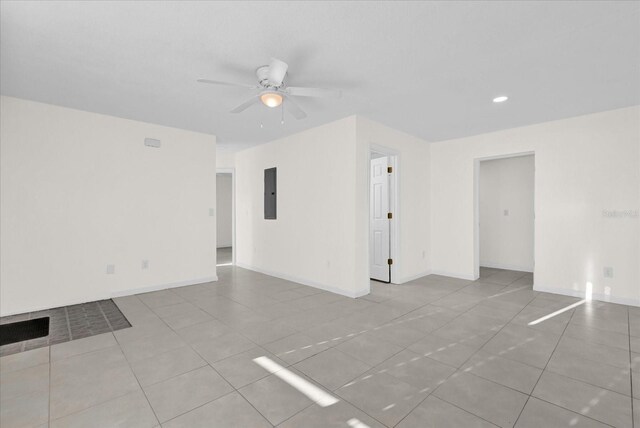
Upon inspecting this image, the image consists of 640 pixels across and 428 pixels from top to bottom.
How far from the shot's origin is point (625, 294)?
3.78 meters

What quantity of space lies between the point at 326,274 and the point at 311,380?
2.43m

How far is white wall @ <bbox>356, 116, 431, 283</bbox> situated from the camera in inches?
165

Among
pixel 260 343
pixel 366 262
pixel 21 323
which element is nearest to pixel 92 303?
pixel 21 323

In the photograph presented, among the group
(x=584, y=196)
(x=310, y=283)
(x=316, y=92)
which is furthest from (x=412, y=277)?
(x=316, y=92)

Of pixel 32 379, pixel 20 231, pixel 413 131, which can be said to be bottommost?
pixel 32 379

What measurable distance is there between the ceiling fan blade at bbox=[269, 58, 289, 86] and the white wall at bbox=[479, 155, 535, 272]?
5.44 metres

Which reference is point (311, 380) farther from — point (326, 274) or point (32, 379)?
point (326, 274)

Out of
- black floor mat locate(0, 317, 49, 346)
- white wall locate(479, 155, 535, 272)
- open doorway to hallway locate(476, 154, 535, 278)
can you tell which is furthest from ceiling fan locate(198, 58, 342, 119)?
white wall locate(479, 155, 535, 272)

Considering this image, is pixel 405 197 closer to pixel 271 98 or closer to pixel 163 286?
pixel 271 98

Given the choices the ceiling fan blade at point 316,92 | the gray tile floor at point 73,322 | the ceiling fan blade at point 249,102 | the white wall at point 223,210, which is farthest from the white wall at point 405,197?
the white wall at point 223,210

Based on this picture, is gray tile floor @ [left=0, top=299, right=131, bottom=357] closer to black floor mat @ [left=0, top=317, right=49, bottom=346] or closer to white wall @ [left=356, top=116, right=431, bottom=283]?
black floor mat @ [left=0, top=317, right=49, bottom=346]

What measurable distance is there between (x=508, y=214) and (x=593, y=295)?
2.40 m

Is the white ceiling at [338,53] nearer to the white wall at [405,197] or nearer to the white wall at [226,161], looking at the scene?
the white wall at [405,197]

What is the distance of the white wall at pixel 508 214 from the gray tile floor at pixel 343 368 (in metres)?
2.35
